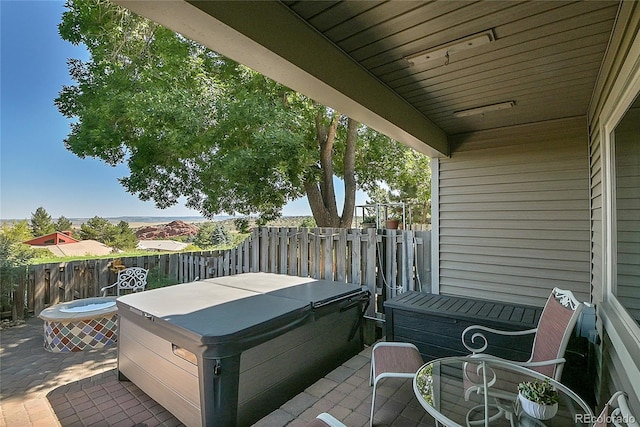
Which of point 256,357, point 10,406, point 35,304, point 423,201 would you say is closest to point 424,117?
point 256,357

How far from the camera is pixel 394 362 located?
7.61ft

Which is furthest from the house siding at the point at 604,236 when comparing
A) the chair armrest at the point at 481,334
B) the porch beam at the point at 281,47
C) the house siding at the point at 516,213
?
the porch beam at the point at 281,47

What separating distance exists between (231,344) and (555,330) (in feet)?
7.50

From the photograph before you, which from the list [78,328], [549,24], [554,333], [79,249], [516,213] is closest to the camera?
[549,24]

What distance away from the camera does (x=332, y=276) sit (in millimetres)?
4453

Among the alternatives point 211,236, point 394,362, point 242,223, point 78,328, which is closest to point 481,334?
point 394,362

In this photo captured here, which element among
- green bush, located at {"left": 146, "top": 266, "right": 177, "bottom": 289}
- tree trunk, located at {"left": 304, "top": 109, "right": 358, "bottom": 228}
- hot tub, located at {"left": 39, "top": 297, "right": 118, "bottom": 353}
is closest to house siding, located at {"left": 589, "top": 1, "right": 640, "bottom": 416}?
hot tub, located at {"left": 39, "top": 297, "right": 118, "bottom": 353}

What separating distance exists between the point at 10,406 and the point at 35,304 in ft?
10.1

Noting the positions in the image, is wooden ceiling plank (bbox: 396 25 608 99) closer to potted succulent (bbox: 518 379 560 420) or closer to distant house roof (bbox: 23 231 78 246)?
potted succulent (bbox: 518 379 560 420)

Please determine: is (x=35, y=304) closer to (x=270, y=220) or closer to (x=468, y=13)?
(x=270, y=220)

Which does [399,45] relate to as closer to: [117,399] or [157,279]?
[117,399]

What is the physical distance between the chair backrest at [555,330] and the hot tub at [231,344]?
5.51 ft

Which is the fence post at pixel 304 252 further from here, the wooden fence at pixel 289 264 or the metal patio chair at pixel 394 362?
the metal patio chair at pixel 394 362

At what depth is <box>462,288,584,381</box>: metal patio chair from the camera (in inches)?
82.9
